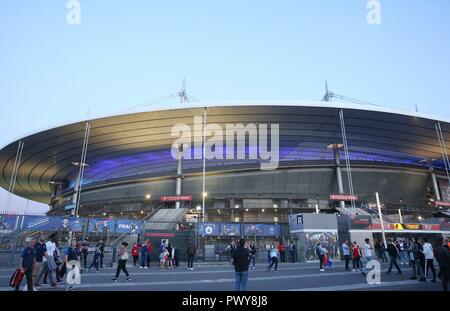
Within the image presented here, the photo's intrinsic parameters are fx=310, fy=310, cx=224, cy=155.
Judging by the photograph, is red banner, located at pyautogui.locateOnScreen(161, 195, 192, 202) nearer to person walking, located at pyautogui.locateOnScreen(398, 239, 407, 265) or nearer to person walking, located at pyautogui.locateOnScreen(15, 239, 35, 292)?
person walking, located at pyautogui.locateOnScreen(398, 239, 407, 265)

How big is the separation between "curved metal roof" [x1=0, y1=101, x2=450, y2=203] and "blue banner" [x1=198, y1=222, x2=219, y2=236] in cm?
1702

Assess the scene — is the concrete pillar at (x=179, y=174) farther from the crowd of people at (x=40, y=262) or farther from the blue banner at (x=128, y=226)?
the crowd of people at (x=40, y=262)

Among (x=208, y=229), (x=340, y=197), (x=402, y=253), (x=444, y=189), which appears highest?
(x=444, y=189)

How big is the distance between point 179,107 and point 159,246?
19.8 metres

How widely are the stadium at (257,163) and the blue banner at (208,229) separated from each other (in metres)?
16.7

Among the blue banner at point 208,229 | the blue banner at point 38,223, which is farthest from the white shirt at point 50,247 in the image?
the blue banner at point 208,229

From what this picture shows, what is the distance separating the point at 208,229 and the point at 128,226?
6.17 m

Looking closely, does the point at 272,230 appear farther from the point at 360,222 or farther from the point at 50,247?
the point at 50,247

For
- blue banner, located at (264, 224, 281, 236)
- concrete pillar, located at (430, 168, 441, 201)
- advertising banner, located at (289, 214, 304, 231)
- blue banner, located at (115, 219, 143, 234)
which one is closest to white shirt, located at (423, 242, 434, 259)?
advertising banner, located at (289, 214, 304, 231)

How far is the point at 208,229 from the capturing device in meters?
23.9

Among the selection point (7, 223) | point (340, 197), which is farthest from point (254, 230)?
point (340, 197)

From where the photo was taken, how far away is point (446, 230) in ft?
110
